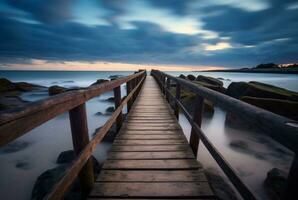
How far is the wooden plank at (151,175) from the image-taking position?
7.55ft

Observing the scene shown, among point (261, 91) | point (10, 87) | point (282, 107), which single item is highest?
point (261, 91)

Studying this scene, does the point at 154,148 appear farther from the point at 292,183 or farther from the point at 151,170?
the point at 292,183

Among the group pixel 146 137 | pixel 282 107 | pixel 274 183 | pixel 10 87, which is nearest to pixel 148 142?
pixel 146 137

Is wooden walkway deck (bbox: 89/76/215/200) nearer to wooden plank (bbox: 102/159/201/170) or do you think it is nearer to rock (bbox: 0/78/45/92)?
wooden plank (bbox: 102/159/201/170)

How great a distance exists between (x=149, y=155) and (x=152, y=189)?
0.83 m

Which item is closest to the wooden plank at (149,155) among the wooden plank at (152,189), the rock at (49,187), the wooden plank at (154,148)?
the wooden plank at (154,148)

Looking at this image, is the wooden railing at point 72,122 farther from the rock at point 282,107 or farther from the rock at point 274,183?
the rock at point 282,107

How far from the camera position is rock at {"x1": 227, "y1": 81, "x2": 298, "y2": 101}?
33.3ft

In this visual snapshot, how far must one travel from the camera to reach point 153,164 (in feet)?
8.71

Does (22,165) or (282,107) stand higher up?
(282,107)

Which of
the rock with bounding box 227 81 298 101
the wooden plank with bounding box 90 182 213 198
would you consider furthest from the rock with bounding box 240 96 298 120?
the wooden plank with bounding box 90 182 213 198

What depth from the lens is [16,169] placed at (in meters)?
5.70

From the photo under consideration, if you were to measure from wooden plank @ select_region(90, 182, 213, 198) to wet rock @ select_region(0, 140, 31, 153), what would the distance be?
697 centimetres

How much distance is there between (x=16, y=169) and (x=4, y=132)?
6532 mm
